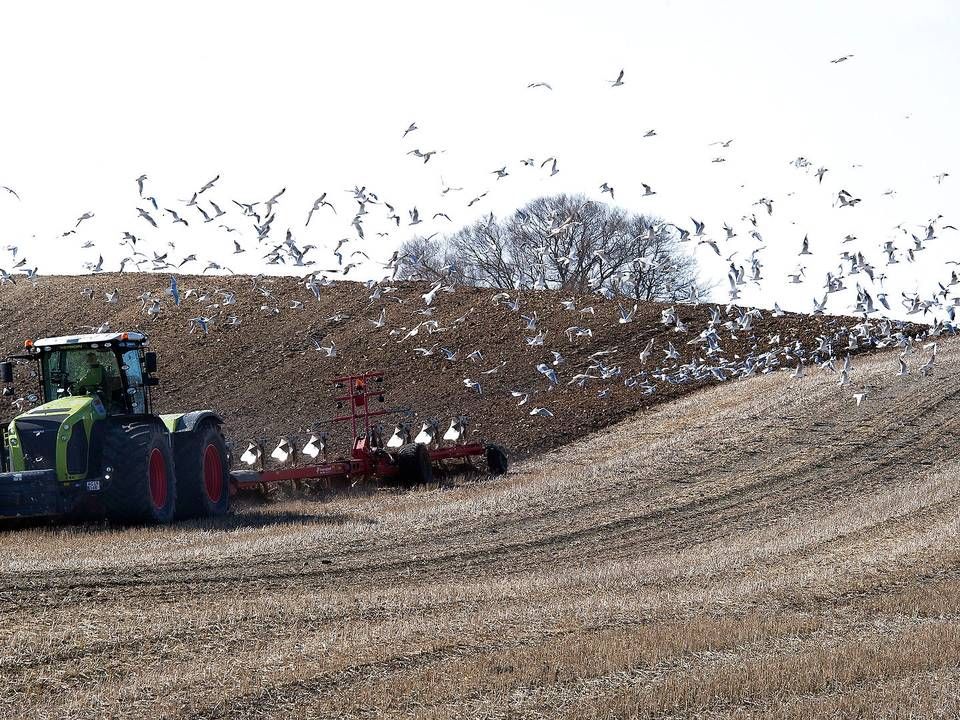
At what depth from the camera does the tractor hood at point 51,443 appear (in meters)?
14.9

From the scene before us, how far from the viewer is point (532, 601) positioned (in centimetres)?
1101

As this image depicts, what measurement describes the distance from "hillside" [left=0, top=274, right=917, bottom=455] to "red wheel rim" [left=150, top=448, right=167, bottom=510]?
29.9 feet

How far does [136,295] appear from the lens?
39.1 meters

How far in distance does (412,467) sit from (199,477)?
3.92 meters

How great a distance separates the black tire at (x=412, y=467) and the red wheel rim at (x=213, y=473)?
10.0 feet

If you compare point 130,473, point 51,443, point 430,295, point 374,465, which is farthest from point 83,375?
point 430,295

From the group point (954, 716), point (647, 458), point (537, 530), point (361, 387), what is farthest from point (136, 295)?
point (954, 716)


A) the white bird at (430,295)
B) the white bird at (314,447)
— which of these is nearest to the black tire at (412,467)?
the white bird at (314,447)

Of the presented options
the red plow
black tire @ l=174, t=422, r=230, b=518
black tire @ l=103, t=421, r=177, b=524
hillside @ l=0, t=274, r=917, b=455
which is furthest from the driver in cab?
hillside @ l=0, t=274, r=917, b=455

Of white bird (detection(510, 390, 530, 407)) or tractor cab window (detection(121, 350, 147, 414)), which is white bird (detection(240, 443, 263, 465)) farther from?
white bird (detection(510, 390, 530, 407))

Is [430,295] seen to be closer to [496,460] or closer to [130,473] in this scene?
[496,460]

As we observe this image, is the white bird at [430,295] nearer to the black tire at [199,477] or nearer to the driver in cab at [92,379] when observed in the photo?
the black tire at [199,477]

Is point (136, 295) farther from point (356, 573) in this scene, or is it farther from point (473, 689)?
point (473, 689)

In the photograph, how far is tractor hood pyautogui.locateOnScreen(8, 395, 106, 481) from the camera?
586 inches
